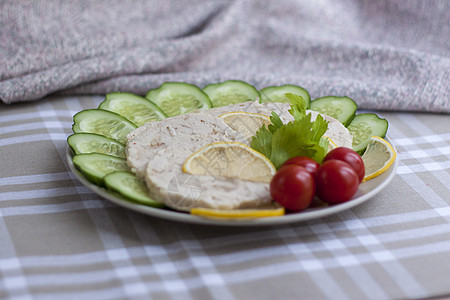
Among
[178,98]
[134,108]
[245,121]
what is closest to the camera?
[245,121]

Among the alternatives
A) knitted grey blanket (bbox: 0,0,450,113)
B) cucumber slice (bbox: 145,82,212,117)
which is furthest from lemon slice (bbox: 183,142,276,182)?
knitted grey blanket (bbox: 0,0,450,113)

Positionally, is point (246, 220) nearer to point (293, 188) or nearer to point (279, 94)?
point (293, 188)

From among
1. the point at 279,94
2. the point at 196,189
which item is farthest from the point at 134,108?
the point at 196,189

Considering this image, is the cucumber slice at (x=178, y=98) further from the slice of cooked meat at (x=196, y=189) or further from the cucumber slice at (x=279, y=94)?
the slice of cooked meat at (x=196, y=189)

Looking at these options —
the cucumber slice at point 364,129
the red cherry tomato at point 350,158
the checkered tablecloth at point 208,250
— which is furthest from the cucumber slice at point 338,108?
the red cherry tomato at point 350,158


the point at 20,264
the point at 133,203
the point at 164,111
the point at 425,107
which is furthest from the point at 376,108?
the point at 20,264

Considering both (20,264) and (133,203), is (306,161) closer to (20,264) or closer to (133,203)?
(133,203)
